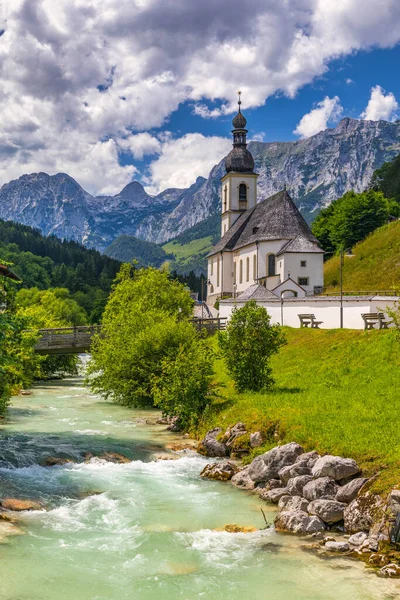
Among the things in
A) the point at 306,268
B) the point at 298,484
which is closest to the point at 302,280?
the point at 306,268

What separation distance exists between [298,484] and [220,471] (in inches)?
142

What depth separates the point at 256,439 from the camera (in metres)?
22.0

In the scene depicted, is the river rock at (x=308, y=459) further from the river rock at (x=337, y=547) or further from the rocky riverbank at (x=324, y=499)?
the river rock at (x=337, y=547)

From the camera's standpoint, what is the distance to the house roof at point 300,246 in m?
69.9

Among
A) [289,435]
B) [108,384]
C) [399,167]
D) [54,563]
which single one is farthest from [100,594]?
[399,167]

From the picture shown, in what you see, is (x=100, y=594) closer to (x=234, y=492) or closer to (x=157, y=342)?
(x=234, y=492)

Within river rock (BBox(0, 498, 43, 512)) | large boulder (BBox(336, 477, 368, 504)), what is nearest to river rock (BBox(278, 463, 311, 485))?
large boulder (BBox(336, 477, 368, 504))

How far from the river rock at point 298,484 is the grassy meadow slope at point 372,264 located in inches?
2322

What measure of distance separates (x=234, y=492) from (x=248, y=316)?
40.6ft

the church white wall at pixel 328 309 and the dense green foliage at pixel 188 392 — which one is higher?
the church white wall at pixel 328 309

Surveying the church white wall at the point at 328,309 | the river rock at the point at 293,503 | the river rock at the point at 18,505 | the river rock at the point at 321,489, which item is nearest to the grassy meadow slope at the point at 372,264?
the church white wall at the point at 328,309

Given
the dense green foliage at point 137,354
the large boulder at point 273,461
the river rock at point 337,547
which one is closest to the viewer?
the river rock at point 337,547

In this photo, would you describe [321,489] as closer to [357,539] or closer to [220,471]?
[357,539]

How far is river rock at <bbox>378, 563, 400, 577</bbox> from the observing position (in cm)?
1198
